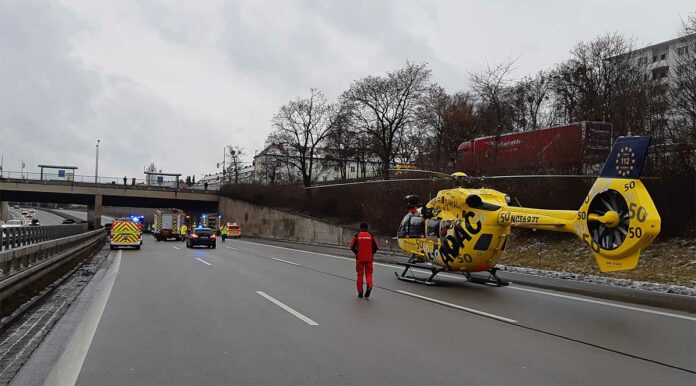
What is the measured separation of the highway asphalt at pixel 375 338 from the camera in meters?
5.67

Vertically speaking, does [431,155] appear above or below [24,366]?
above

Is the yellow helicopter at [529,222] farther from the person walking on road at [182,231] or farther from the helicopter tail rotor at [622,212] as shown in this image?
the person walking on road at [182,231]

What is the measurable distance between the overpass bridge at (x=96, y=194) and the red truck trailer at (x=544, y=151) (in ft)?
178

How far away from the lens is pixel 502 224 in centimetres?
1239

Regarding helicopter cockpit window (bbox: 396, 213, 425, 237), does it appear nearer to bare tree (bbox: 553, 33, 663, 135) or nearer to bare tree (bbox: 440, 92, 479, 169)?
bare tree (bbox: 553, 33, 663, 135)

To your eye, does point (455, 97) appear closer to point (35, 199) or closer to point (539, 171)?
point (539, 171)

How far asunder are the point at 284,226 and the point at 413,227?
41588 mm

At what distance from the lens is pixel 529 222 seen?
11.4 metres

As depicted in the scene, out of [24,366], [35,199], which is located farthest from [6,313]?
[35,199]

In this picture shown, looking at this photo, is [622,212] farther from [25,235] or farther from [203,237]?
[203,237]

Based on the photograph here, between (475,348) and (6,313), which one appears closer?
(475,348)

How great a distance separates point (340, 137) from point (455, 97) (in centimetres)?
A: 1322

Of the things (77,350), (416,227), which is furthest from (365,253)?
(77,350)

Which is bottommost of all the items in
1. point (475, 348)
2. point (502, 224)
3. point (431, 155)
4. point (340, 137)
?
point (475, 348)
